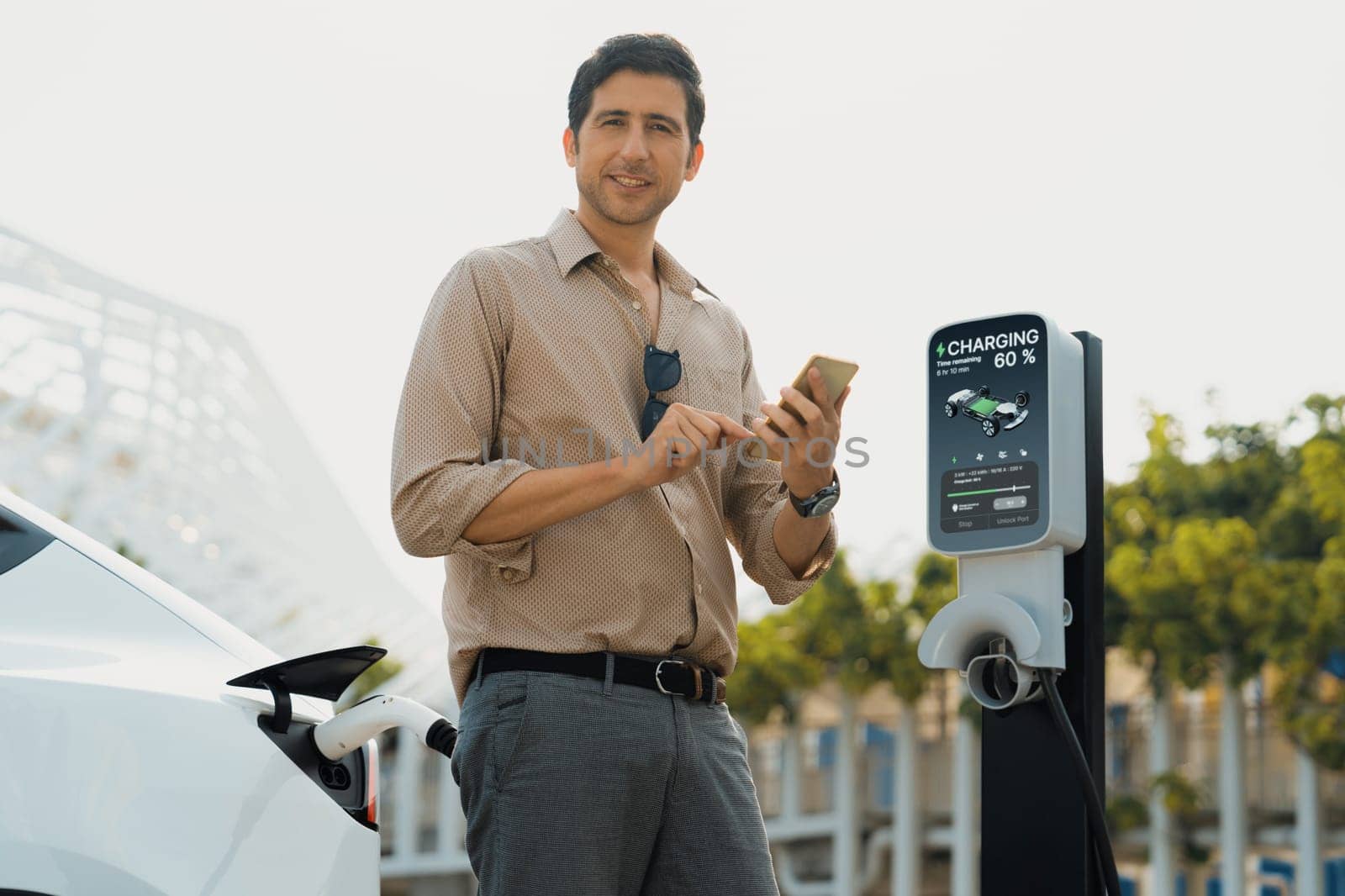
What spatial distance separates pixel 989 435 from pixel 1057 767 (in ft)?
1.68

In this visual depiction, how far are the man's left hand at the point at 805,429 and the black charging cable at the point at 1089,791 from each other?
47 cm

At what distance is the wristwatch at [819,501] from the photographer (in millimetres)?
2545

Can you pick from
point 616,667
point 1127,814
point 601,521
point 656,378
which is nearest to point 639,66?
point 656,378

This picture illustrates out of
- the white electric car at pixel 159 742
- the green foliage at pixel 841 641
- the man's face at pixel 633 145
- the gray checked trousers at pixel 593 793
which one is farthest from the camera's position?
the green foliage at pixel 841 641

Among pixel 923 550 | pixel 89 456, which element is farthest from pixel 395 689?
pixel 89 456

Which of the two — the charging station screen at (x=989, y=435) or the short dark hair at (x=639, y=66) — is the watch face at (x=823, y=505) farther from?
the short dark hair at (x=639, y=66)

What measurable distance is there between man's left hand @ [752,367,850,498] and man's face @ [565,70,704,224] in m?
0.49

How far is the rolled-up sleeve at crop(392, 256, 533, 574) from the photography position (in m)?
2.30

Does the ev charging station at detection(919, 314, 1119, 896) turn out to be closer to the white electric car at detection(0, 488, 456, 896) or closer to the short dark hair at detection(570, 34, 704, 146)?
the short dark hair at detection(570, 34, 704, 146)

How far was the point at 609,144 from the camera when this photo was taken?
2.63 metres

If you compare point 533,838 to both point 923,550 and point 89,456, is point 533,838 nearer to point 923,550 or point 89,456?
point 923,550

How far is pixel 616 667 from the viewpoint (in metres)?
2.36

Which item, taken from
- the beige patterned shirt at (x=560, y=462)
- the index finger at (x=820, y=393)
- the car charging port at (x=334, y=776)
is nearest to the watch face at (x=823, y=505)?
the beige patterned shirt at (x=560, y=462)

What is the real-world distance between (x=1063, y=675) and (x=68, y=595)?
4.86 ft
